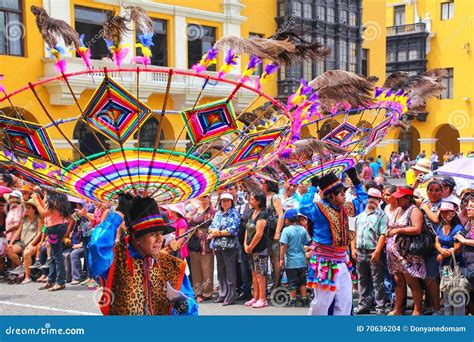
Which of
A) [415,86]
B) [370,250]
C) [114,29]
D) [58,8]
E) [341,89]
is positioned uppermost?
[58,8]

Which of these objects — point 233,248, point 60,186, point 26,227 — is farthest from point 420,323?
point 26,227

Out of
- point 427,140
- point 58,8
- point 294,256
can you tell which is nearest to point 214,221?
point 294,256

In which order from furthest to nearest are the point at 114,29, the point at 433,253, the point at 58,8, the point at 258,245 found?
the point at 58,8 < the point at 258,245 < the point at 433,253 < the point at 114,29

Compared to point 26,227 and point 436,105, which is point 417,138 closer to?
point 436,105

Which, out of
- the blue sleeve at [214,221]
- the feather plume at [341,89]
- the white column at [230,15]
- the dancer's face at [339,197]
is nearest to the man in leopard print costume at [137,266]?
the feather plume at [341,89]

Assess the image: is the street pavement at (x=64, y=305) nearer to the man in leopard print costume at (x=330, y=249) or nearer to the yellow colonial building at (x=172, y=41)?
the man in leopard print costume at (x=330, y=249)

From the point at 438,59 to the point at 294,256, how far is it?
34817 millimetres

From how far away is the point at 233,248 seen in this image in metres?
8.84

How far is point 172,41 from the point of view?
23.5m

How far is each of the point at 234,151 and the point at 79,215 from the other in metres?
6.43

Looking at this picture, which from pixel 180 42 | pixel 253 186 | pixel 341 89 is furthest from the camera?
pixel 180 42

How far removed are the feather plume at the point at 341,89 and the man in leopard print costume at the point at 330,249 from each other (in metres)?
1.33

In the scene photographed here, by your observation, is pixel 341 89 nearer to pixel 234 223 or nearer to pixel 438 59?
pixel 234 223

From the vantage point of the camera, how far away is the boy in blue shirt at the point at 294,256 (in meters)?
8.64
